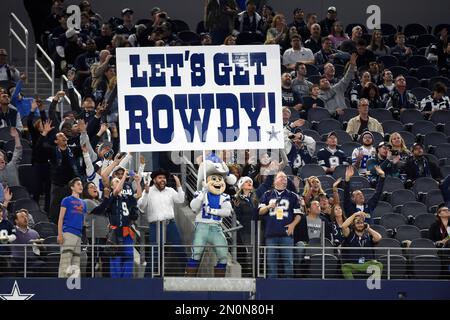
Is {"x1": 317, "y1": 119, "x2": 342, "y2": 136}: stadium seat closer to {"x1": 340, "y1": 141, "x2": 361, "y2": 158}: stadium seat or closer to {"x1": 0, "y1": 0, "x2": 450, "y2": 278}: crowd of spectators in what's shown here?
{"x1": 0, "y1": 0, "x2": 450, "y2": 278}: crowd of spectators

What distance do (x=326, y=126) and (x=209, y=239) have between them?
4.70m

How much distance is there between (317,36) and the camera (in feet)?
94.3

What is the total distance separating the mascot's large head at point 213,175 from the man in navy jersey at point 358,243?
5.49 feet

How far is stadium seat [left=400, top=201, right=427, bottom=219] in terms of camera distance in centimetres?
2434

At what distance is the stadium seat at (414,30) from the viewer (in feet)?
102

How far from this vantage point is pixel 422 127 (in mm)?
26906

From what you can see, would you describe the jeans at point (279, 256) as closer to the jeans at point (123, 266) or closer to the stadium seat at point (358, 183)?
the jeans at point (123, 266)

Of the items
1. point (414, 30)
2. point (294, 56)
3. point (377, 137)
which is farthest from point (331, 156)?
point (414, 30)

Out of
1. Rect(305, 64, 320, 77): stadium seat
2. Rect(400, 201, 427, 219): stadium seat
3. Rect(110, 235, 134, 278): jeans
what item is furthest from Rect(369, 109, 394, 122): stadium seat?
Rect(110, 235, 134, 278): jeans

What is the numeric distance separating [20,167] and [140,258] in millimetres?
2667

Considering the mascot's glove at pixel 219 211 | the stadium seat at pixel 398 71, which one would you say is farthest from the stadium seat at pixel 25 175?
the stadium seat at pixel 398 71

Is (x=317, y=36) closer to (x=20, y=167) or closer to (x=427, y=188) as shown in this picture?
(x=427, y=188)

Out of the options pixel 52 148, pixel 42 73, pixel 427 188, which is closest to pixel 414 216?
pixel 427 188

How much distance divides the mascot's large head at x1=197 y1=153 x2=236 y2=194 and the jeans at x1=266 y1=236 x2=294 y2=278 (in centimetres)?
96
